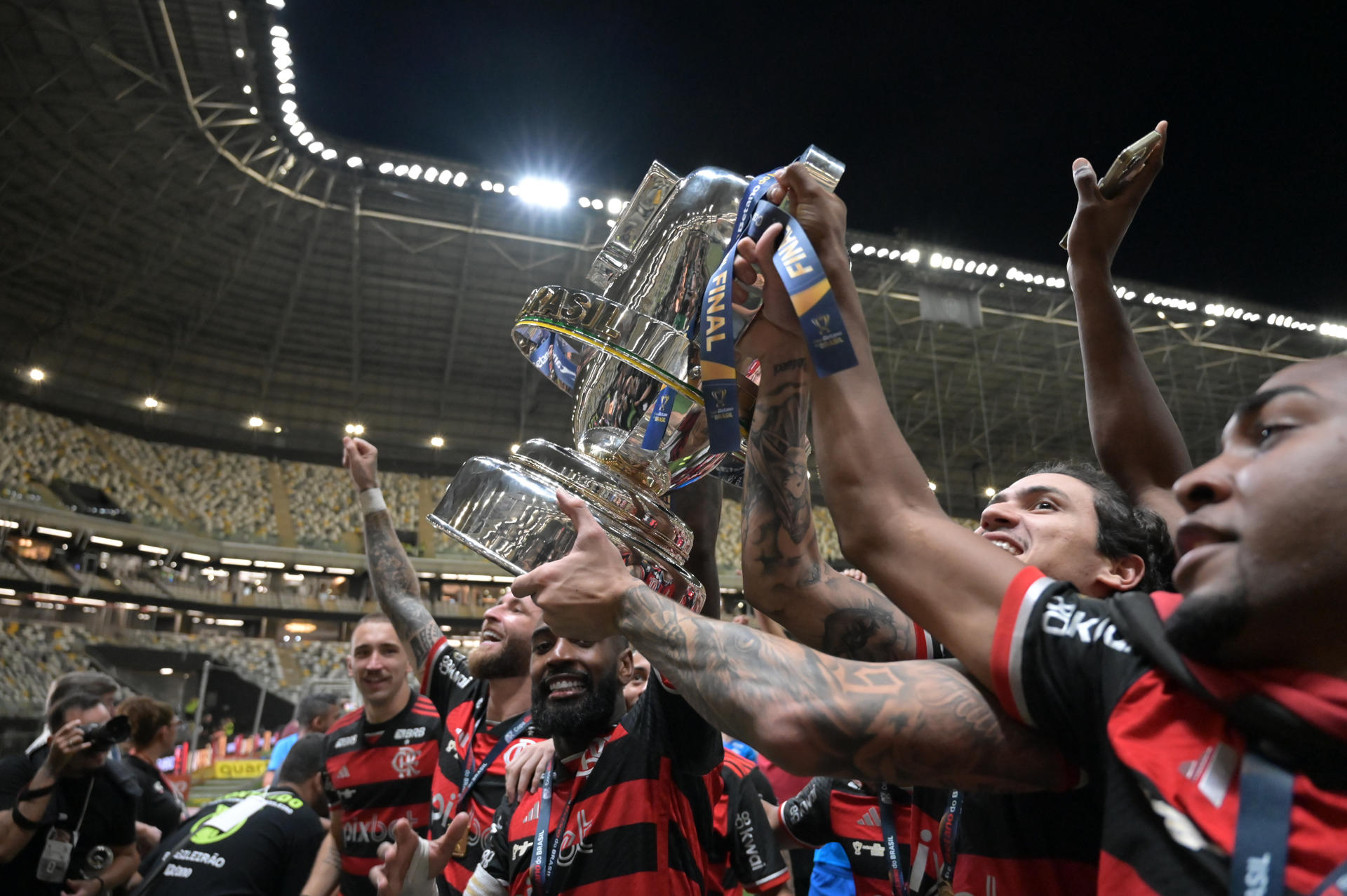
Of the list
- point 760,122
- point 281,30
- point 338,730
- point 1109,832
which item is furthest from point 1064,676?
point 281,30

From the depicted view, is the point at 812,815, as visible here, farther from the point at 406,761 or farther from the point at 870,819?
the point at 406,761

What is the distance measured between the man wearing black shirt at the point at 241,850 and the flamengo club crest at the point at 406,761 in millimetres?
543

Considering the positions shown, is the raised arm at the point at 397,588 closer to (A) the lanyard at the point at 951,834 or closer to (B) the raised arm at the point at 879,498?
(A) the lanyard at the point at 951,834

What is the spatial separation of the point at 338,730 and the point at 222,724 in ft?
51.3

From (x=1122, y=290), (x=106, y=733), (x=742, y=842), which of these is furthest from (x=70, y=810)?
(x=1122, y=290)

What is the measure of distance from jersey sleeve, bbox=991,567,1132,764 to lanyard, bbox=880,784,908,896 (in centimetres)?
155

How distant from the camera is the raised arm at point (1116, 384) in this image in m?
1.50

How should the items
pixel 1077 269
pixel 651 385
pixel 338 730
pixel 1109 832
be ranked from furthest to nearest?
1. pixel 338 730
2. pixel 1077 269
3. pixel 651 385
4. pixel 1109 832

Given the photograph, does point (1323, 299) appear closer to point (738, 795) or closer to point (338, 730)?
point (738, 795)

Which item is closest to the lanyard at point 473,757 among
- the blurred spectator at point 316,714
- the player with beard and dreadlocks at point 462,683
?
the player with beard and dreadlocks at point 462,683

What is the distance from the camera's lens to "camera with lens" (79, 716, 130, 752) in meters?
3.51

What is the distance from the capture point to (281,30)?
485 inches

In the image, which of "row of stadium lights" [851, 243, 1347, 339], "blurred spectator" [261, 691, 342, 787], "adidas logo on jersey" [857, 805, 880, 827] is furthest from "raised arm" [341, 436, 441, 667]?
"row of stadium lights" [851, 243, 1347, 339]

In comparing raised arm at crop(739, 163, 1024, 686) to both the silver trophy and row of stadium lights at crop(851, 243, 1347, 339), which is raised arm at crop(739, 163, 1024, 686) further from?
row of stadium lights at crop(851, 243, 1347, 339)
